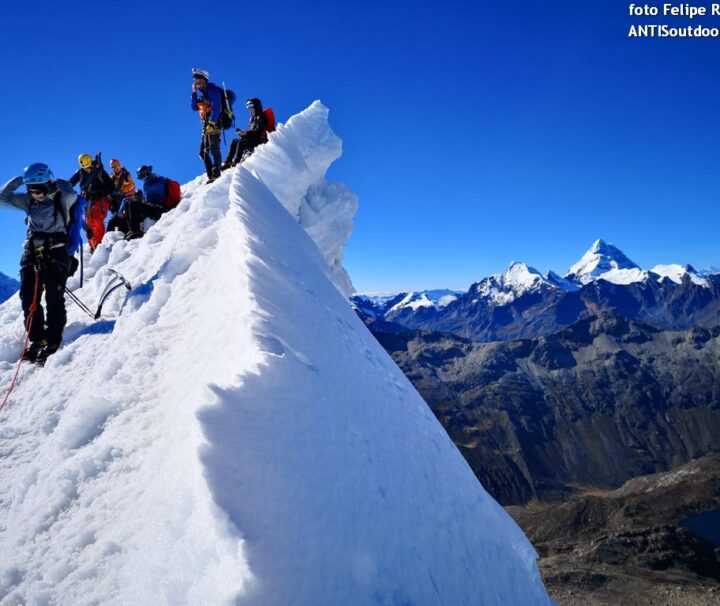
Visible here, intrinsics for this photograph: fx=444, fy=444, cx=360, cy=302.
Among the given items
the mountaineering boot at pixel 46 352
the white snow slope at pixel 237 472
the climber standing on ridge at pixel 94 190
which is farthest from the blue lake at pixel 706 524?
the mountaineering boot at pixel 46 352

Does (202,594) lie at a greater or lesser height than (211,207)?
lesser

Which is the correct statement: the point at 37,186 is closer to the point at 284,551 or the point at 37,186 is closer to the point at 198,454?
the point at 198,454

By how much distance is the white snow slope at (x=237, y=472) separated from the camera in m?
2.60

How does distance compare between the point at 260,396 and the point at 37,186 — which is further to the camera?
the point at 37,186

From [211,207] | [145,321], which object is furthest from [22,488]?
[211,207]

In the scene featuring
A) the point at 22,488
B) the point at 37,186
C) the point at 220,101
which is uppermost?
the point at 220,101

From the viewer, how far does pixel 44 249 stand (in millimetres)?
7441

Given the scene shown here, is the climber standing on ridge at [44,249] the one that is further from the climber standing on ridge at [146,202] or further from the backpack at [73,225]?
the climber standing on ridge at [146,202]

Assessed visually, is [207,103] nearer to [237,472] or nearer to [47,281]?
[47,281]

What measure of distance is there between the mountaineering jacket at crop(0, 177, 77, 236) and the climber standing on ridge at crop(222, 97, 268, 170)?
13.4 metres

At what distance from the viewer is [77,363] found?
6285 mm

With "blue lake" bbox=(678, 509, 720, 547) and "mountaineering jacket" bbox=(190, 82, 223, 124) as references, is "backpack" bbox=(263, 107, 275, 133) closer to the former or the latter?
"mountaineering jacket" bbox=(190, 82, 223, 124)

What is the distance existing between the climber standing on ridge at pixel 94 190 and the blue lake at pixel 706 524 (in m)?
178

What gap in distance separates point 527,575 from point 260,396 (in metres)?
4.08
